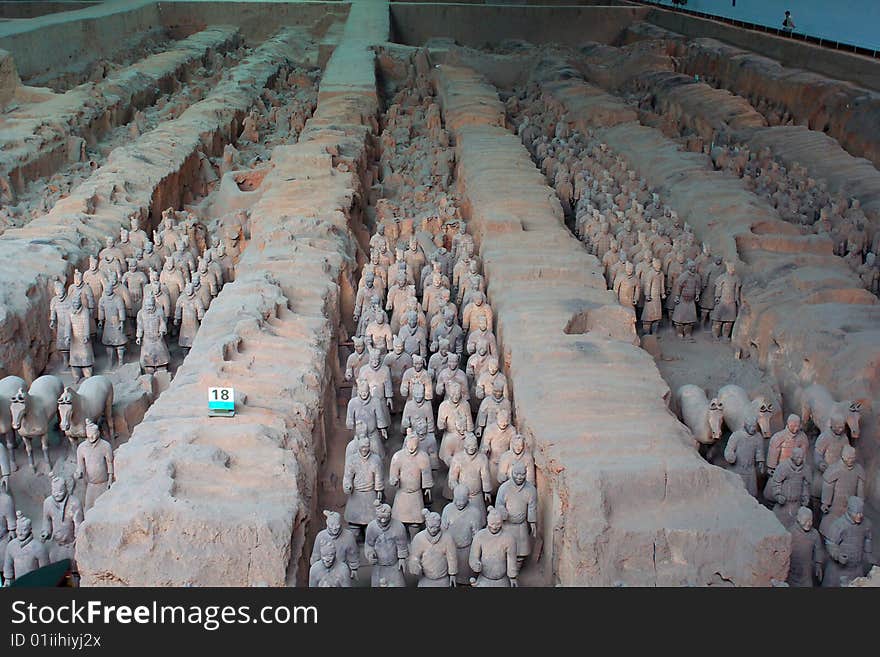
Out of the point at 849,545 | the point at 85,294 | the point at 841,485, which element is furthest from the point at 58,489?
→ the point at 841,485

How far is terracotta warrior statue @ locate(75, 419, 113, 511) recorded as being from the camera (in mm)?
6027

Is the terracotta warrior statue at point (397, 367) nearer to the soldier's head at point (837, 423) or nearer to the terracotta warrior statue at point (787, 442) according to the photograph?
the terracotta warrior statue at point (787, 442)

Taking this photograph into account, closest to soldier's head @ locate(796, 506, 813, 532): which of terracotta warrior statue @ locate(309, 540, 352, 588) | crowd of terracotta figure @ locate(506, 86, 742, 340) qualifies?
terracotta warrior statue @ locate(309, 540, 352, 588)

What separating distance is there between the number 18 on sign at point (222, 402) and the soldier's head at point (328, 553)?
3.83ft

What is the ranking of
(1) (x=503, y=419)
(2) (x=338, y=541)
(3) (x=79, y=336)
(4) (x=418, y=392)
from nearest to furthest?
(2) (x=338, y=541) < (1) (x=503, y=419) < (4) (x=418, y=392) < (3) (x=79, y=336)

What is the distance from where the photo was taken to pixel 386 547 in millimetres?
5250

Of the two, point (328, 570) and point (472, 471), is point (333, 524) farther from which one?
point (472, 471)

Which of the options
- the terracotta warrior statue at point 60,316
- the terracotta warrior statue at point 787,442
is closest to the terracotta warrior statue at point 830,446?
the terracotta warrior statue at point 787,442

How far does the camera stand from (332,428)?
7250mm

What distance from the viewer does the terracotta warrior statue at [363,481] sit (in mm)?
5926

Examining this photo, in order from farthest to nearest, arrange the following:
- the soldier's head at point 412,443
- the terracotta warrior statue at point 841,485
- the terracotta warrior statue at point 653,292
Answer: the terracotta warrior statue at point 653,292, the terracotta warrior statue at point 841,485, the soldier's head at point 412,443

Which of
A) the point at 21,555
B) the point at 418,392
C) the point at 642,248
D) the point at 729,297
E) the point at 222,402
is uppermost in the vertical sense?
the point at 222,402

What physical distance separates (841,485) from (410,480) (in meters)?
2.61

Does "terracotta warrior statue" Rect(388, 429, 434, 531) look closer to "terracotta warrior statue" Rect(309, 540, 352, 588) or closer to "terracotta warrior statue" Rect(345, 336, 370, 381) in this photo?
"terracotta warrior statue" Rect(309, 540, 352, 588)
